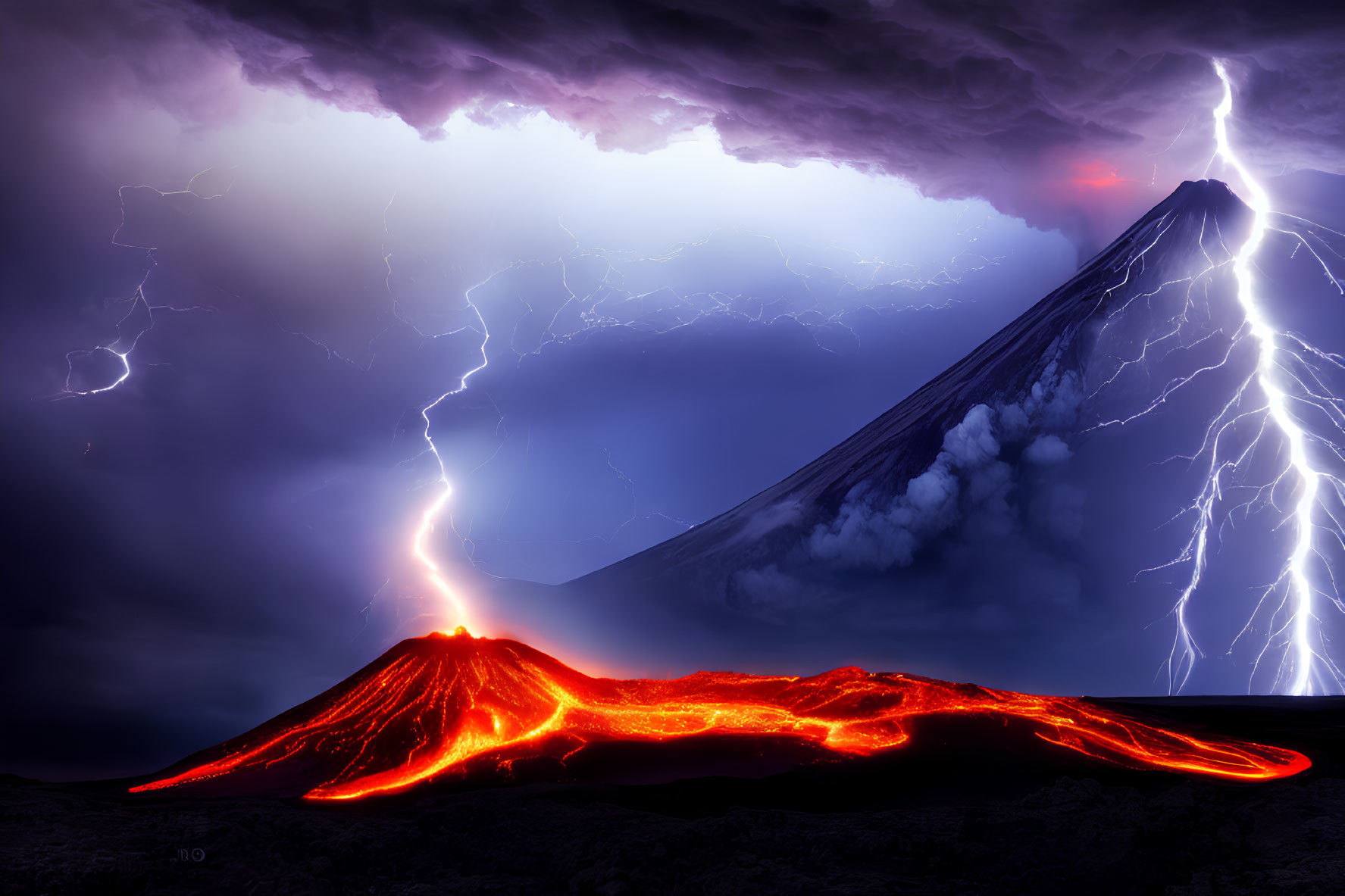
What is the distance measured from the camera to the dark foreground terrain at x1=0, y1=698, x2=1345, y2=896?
18.1 ft

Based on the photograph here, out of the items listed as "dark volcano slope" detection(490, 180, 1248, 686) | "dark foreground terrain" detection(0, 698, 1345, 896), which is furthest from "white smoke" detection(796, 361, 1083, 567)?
"dark foreground terrain" detection(0, 698, 1345, 896)

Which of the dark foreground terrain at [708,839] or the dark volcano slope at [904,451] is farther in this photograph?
the dark volcano slope at [904,451]

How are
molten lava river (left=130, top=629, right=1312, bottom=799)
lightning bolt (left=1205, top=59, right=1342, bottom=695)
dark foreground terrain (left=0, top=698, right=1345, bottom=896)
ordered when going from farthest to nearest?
lightning bolt (left=1205, top=59, right=1342, bottom=695), molten lava river (left=130, top=629, right=1312, bottom=799), dark foreground terrain (left=0, top=698, right=1345, bottom=896)

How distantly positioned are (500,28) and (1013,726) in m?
12.3

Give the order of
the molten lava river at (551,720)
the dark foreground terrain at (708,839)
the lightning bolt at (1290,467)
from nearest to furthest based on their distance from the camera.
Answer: the dark foreground terrain at (708,839), the molten lava river at (551,720), the lightning bolt at (1290,467)

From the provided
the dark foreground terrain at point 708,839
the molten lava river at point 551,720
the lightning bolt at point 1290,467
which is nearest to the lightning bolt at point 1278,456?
the lightning bolt at point 1290,467

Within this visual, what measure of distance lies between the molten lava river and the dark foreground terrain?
118cm

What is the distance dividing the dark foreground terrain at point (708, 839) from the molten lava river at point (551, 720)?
1.18 metres

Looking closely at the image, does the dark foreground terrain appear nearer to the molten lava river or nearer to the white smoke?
the molten lava river

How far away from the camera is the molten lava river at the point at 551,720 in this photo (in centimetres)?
894

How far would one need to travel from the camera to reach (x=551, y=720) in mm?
10328

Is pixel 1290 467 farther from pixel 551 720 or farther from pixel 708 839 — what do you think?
pixel 708 839

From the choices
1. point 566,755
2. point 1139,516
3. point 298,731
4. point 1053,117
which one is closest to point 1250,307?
point 1139,516

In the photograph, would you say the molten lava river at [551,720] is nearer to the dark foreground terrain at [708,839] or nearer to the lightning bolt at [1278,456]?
the dark foreground terrain at [708,839]
